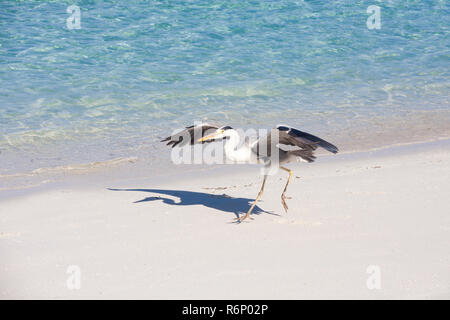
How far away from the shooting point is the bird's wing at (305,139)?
257 inches

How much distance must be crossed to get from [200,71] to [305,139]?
6424mm

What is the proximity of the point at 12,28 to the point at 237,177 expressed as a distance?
807 centimetres

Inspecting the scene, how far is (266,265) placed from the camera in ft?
17.9

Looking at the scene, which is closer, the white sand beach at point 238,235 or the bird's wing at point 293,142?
the white sand beach at point 238,235

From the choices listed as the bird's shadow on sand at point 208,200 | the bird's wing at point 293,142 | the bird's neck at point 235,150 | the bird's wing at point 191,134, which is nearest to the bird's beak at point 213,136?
the bird's neck at point 235,150

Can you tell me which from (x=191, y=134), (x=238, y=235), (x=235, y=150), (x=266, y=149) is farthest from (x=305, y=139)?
(x=191, y=134)

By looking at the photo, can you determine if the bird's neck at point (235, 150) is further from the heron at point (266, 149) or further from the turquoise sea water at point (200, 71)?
the turquoise sea water at point (200, 71)

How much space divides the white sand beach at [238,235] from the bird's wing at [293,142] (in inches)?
21.5

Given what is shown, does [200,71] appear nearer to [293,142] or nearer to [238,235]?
[293,142]

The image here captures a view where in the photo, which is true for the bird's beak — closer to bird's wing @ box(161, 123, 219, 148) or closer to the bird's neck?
the bird's neck

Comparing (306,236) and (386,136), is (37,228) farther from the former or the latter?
(386,136)

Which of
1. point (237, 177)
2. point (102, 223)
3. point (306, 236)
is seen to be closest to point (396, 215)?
point (306, 236)

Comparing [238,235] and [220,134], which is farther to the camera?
[220,134]

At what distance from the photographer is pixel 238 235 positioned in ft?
20.3
